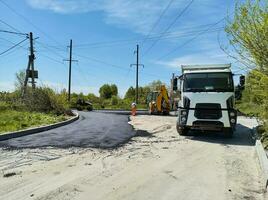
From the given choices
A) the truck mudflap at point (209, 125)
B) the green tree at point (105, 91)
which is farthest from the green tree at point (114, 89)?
the truck mudflap at point (209, 125)

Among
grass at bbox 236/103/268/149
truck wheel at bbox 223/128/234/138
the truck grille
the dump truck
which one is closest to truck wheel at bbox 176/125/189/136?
the dump truck

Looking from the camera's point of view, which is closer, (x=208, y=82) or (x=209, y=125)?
(x=209, y=125)

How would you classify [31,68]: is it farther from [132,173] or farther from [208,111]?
[132,173]

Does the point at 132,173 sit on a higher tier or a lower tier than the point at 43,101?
lower

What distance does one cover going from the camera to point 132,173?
28.2 feet

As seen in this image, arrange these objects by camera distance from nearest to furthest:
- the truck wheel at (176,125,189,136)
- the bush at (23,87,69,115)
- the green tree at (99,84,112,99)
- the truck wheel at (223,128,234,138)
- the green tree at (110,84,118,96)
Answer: the truck wheel at (223,128,234,138), the truck wheel at (176,125,189,136), the bush at (23,87,69,115), the green tree at (99,84,112,99), the green tree at (110,84,118,96)

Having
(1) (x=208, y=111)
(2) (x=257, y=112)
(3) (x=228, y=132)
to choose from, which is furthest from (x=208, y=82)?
(2) (x=257, y=112)

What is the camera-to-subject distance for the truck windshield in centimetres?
1588

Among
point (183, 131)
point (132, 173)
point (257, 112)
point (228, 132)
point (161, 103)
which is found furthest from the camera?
point (161, 103)

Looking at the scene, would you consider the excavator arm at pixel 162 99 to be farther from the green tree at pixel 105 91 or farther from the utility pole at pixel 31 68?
the green tree at pixel 105 91

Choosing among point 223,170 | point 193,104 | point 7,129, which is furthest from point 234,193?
point 7,129

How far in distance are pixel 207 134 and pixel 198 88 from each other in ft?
8.94

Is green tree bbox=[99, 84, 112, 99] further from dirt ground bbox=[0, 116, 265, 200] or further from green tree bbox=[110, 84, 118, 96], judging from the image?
dirt ground bbox=[0, 116, 265, 200]

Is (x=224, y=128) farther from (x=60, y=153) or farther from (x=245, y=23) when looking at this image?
(x=60, y=153)
